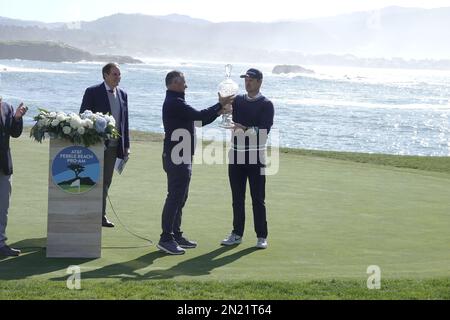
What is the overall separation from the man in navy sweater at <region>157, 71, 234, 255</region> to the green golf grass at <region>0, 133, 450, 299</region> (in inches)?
9.7

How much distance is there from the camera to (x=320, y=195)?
13.0 meters

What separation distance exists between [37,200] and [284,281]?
512 centimetres

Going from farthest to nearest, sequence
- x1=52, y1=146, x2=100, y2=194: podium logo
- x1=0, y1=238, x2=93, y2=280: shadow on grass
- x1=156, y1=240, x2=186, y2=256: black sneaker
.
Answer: x1=156, y1=240, x2=186, y2=256: black sneaker, x1=52, y1=146, x2=100, y2=194: podium logo, x1=0, y1=238, x2=93, y2=280: shadow on grass

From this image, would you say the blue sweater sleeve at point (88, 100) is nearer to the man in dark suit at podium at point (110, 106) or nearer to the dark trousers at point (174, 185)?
the man in dark suit at podium at point (110, 106)

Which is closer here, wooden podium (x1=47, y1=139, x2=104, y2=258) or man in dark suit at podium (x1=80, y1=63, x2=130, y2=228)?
wooden podium (x1=47, y1=139, x2=104, y2=258)

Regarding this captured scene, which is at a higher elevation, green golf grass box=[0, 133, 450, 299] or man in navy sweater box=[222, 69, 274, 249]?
man in navy sweater box=[222, 69, 274, 249]

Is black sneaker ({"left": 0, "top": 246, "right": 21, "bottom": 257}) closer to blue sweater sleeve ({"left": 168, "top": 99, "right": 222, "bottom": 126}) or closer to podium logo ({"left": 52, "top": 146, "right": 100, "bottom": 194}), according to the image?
podium logo ({"left": 52, "top": 146, "right": 100, "bottom": 194})

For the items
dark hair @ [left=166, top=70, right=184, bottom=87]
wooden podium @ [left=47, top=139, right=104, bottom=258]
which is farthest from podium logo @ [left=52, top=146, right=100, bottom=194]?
dark hair @ [left=166, top=70, right=184, bottom=87]

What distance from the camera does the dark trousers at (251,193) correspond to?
9.55 meters

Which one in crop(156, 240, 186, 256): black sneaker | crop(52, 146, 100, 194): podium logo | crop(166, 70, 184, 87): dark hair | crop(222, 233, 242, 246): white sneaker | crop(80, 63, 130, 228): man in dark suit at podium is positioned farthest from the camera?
crop(80, 63, 130, 228): man in dark suit at podium

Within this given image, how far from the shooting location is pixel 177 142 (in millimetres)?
9195

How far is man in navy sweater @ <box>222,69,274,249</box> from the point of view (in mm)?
9352
